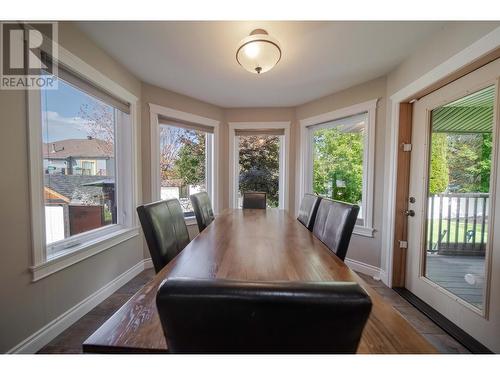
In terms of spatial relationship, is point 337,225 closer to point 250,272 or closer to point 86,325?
point 250,272

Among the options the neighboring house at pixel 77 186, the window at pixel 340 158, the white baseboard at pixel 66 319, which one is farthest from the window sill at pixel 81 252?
the window at pixel 340 158

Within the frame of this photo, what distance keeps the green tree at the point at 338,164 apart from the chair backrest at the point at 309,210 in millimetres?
1088

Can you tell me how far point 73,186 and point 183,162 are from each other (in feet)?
4.89

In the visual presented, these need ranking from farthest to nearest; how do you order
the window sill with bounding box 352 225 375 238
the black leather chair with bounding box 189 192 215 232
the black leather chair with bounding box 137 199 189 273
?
the window sill with bounding box 352 225 375 238 → the black leather chair with bounding box 189 192 215 232 → the black leather chair with bounding box 137 199 189 273

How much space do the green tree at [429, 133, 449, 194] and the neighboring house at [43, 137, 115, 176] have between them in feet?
10.5

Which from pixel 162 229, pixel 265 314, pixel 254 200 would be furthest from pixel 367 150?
pixel 265 314

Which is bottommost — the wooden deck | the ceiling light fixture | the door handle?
the wooden deck

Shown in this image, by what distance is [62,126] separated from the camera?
5.74ft

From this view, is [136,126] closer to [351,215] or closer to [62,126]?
[62,126]

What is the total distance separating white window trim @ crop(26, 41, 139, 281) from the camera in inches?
55.1

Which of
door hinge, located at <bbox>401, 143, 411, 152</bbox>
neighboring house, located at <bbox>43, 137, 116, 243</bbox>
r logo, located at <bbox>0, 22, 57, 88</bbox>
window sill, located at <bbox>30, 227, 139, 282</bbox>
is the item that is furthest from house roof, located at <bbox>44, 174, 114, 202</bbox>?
door hinge, located at <bbox>401, 143, 411, 152</bbox>

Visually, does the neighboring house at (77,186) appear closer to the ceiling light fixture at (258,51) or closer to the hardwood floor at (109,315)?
the hardwood floor at (109,315)

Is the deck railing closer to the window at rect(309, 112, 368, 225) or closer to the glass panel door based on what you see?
the glass panel door

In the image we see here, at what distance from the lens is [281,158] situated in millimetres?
A: 3576
